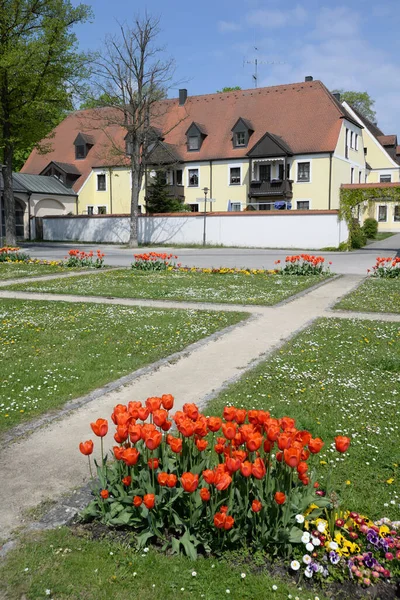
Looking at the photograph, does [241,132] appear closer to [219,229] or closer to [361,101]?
[219,229]

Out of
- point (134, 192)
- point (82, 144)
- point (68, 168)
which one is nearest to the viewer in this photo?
point (134, 192)

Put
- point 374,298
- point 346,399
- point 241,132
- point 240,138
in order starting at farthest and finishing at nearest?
point 240,138
point 241,132
point 374,298
point 346,399

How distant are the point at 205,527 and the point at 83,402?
2927 mm

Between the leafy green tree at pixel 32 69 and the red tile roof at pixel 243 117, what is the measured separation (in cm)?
1042

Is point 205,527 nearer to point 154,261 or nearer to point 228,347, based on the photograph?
point 228,347

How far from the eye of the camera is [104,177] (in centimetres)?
5194

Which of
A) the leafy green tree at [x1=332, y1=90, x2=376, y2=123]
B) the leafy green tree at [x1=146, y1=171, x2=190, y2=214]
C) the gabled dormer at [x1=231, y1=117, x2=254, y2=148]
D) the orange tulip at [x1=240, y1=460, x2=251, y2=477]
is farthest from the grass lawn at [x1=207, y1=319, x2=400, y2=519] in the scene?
the leafy green tree at [x1=332, y1=90, x2=376, y2=123]

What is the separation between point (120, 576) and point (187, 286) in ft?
44.0

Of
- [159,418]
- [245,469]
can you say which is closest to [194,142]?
[159,418]

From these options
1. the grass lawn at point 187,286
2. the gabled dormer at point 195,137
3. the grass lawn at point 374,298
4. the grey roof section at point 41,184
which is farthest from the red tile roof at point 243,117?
the grass lawn at point 374,298

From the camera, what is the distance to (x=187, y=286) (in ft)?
53.9

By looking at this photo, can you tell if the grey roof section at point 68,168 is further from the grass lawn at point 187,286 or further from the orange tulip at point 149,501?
the orange tulip at point 149,501

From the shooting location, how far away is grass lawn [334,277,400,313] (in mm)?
12414

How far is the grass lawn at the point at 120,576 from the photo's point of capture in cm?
305
